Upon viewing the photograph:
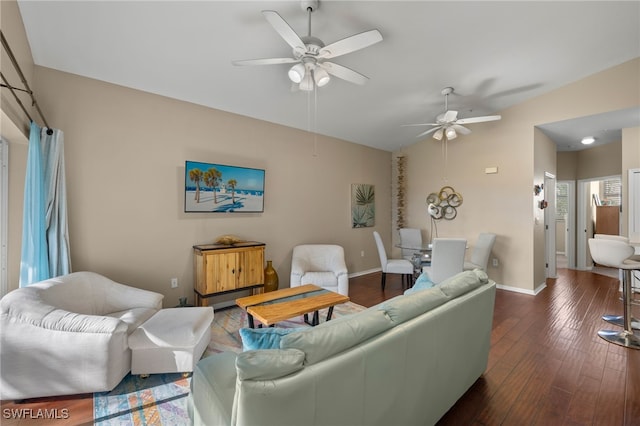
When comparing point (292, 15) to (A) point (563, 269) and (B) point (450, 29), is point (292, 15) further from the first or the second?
(A) point (563, 269)

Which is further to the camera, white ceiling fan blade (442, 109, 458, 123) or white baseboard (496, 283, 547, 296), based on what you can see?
white baseboard (496, 283, 547, 296)

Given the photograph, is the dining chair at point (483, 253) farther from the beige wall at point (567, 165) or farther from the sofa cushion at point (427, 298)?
the beige wall at point (567, 165)

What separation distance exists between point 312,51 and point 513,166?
4.15 meters

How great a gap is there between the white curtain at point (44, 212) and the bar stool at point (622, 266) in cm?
536

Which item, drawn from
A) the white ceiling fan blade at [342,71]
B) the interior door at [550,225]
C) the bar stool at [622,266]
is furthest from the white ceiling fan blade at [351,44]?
the interior door at [550,225]

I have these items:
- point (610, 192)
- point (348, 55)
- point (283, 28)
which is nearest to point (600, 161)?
point (610, 192)

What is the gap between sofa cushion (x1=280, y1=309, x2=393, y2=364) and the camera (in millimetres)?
1112

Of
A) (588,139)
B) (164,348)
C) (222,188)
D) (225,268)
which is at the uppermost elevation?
(588,139)

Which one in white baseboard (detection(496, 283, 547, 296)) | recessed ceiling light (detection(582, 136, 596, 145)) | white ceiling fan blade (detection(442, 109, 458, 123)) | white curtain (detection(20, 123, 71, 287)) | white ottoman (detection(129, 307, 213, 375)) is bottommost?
white baseboard (detection(496, 283, 547, 296))

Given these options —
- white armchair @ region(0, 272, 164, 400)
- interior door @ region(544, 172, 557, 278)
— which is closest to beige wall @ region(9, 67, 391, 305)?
white armchair @ region(0, 272, 164, 400)

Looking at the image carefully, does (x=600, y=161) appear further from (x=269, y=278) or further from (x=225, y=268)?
(x=225, y=268)

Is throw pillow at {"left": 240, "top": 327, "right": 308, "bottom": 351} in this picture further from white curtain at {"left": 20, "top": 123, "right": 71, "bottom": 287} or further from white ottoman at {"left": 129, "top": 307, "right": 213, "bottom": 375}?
white curtain at {"left": 20, "top": 123, "right": 71, "bottom": 287}

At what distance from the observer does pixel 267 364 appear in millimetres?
990

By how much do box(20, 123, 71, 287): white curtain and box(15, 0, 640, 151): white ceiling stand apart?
2.95ft
